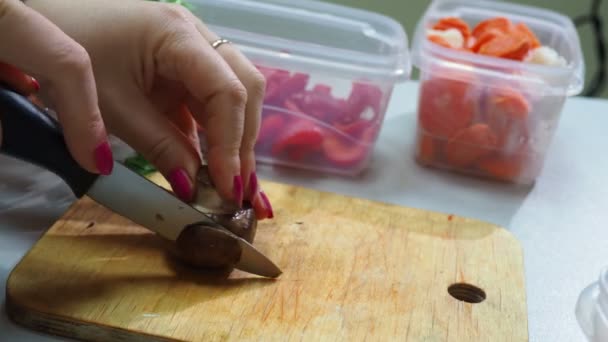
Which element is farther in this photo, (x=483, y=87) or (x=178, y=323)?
(x=483, y=87)

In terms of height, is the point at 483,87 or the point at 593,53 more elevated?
the point at 483,87

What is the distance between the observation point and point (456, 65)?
113 cm

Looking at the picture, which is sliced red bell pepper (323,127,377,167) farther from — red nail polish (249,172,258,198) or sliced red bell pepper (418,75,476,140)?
red nail polish (249,172,258,198)

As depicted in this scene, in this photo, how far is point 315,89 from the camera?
1.12m

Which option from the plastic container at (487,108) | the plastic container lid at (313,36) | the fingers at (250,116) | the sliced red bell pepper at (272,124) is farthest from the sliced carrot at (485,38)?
the fingers at (250,116)

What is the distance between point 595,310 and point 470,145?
37 centimetres

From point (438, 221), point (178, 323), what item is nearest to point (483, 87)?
point (438, 221)

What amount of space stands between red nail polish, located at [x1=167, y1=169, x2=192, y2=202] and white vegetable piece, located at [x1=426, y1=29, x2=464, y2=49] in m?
0.53

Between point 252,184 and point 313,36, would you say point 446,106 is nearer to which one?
point 313,36

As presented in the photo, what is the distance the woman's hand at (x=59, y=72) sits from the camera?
25.9 inches

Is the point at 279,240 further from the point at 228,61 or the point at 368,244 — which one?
the point at 228,61

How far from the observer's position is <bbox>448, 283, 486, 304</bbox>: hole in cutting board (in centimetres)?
87

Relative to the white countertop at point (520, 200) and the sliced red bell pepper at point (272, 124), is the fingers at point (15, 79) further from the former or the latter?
the sliced red bell pepper at point (272, 124)

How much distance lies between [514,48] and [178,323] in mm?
694
